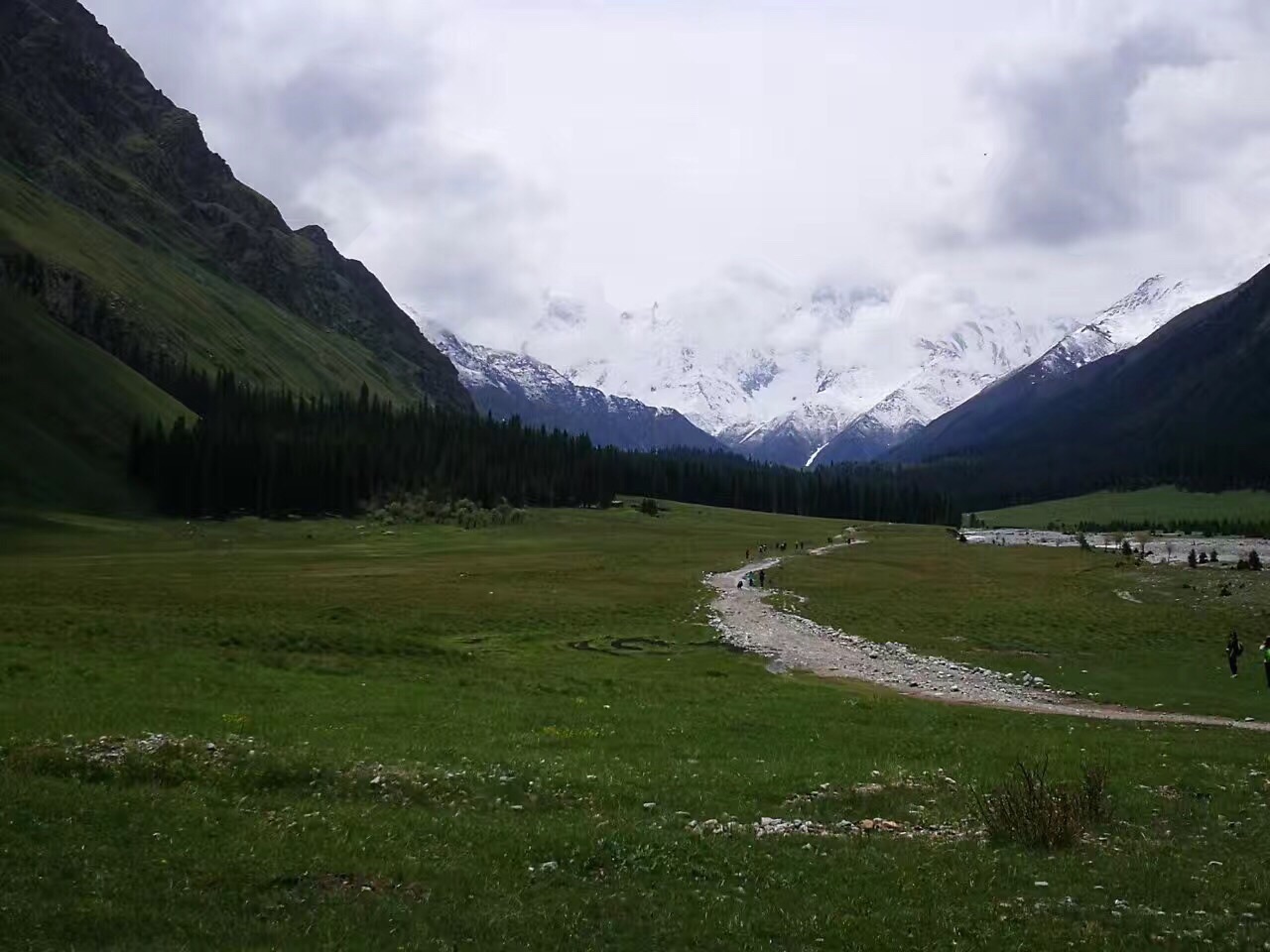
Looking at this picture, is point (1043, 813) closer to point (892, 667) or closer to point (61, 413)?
point (892, 667)

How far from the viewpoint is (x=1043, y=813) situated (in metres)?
17.8

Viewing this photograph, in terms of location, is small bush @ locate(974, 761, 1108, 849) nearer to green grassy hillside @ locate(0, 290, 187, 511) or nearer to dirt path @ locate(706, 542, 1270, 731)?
→ dirt path @ locate(706, 542, 1270, 731)

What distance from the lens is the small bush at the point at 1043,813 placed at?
1759 cm

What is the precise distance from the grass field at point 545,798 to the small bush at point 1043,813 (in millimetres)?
432

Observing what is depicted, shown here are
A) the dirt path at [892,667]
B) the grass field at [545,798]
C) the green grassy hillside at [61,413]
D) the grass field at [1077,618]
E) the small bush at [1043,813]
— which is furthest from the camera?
the green grassy hillside at [61,413]

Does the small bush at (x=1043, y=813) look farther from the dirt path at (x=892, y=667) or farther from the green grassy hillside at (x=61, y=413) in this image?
the green grassy hillside at (x=61, y=413)

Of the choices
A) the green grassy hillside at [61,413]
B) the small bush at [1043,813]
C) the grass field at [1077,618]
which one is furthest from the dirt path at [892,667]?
the green grassy hillside at [61,413]

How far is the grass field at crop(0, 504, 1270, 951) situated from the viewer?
1327cm

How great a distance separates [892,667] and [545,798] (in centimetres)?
3338

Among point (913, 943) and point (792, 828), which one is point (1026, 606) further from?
point (913, 943)

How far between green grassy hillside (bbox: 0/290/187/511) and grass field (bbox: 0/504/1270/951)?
4577 inches

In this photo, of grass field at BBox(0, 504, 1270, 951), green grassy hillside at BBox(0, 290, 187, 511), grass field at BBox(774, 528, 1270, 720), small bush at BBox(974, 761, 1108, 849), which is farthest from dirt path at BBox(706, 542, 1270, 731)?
green grassy hillside at BBox(0, 290, 187, 511)

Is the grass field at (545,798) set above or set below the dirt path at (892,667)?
above

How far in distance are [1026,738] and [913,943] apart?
59.8 ft
